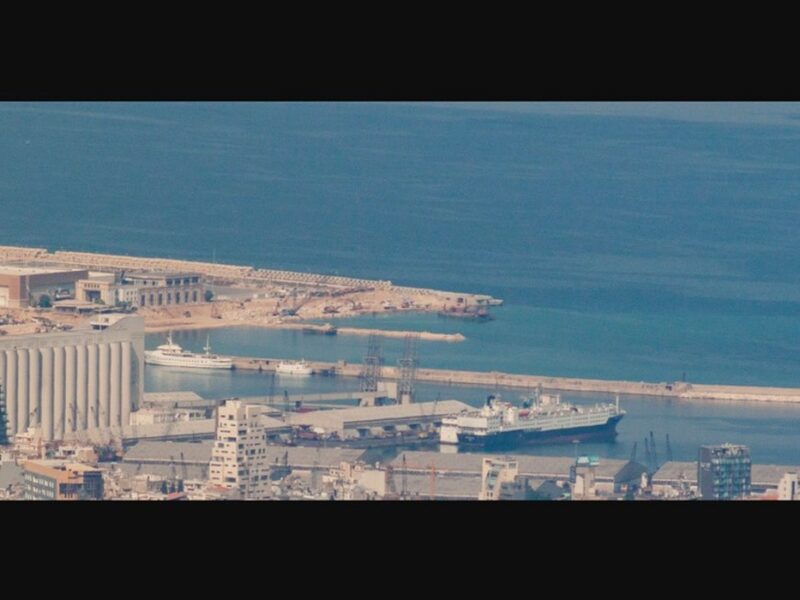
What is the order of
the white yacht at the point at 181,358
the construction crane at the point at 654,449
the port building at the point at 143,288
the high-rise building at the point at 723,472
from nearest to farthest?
the high-rise building at the point at 723,472
the construction crane at the point at 654,449
the white yacht at the point at 181,358
the port building at the point at 143,288

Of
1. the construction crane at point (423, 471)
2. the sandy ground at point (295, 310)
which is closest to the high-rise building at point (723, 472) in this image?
the construction crane at point (423, 471)

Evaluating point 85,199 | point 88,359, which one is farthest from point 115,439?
→ point 85,199

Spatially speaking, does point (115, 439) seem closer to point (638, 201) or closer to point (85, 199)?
point (85, 199)

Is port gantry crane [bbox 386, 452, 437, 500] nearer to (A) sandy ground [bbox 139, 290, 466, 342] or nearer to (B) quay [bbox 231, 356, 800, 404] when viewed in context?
(B) quay [bbox 231, 356, 800, 404]

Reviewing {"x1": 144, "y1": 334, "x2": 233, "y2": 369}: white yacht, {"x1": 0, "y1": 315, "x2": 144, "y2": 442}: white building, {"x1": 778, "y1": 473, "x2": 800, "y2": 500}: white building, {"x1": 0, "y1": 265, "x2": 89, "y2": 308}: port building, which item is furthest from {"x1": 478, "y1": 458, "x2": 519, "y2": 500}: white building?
{"x1": 0, "y1": 265, "x2": 89, "y2": 308}: port building

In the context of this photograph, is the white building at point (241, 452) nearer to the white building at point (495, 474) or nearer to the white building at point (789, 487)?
the white building at point (495, 474)

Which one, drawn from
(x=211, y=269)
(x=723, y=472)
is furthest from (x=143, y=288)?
(x=723, y=472)
